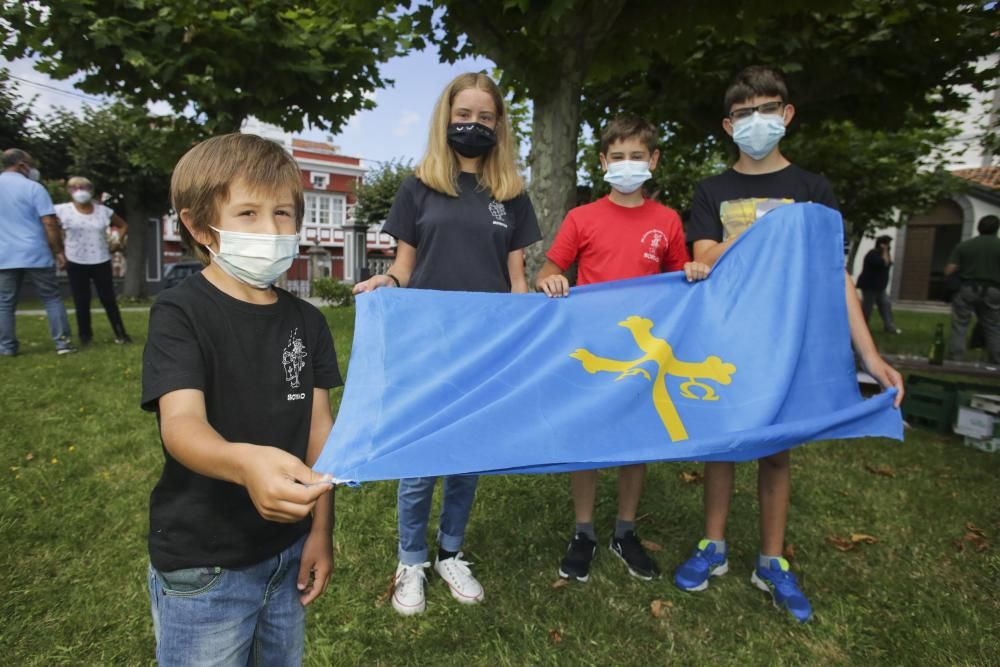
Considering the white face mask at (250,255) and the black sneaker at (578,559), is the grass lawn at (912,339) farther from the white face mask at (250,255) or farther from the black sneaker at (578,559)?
the white face mask at (250,255)

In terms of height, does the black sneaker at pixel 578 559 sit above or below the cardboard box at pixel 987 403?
below

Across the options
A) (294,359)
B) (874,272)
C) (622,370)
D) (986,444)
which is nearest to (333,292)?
(874,272)

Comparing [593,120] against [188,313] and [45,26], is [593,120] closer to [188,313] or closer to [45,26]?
[45,26]

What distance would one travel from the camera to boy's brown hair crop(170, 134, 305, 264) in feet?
4.75

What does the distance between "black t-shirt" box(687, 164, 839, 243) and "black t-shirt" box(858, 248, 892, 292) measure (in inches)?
506

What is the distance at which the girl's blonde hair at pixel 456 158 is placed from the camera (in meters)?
2.66

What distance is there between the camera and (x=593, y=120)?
422 inches

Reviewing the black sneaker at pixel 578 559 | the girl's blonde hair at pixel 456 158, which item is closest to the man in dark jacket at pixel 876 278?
the black sneaker at pixel 578 559

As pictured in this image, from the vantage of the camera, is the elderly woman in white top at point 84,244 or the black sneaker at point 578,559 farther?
the elderly woman in white top at point 84,244

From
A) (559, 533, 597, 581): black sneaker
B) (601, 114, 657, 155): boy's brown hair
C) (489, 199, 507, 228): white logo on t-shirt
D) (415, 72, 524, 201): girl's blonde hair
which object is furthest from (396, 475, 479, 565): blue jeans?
(601, 114, 657, 155): boy's brown hair

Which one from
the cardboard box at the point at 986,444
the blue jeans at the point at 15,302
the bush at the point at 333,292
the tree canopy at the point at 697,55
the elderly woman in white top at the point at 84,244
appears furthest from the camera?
the bush at the point at 333,292

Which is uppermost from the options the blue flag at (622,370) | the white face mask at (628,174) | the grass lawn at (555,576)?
the white face mask at (628,174)

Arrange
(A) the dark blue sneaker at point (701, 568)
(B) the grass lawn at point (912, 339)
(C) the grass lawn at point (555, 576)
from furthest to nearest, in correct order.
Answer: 1. (B) the grass lawn at point (912, 339)
2. (A) the dark blue sneaker at point (701, 568)
3. (C) the grass lawn at point (555, 576)

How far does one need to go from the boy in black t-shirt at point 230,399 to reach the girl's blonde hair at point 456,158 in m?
1.12
